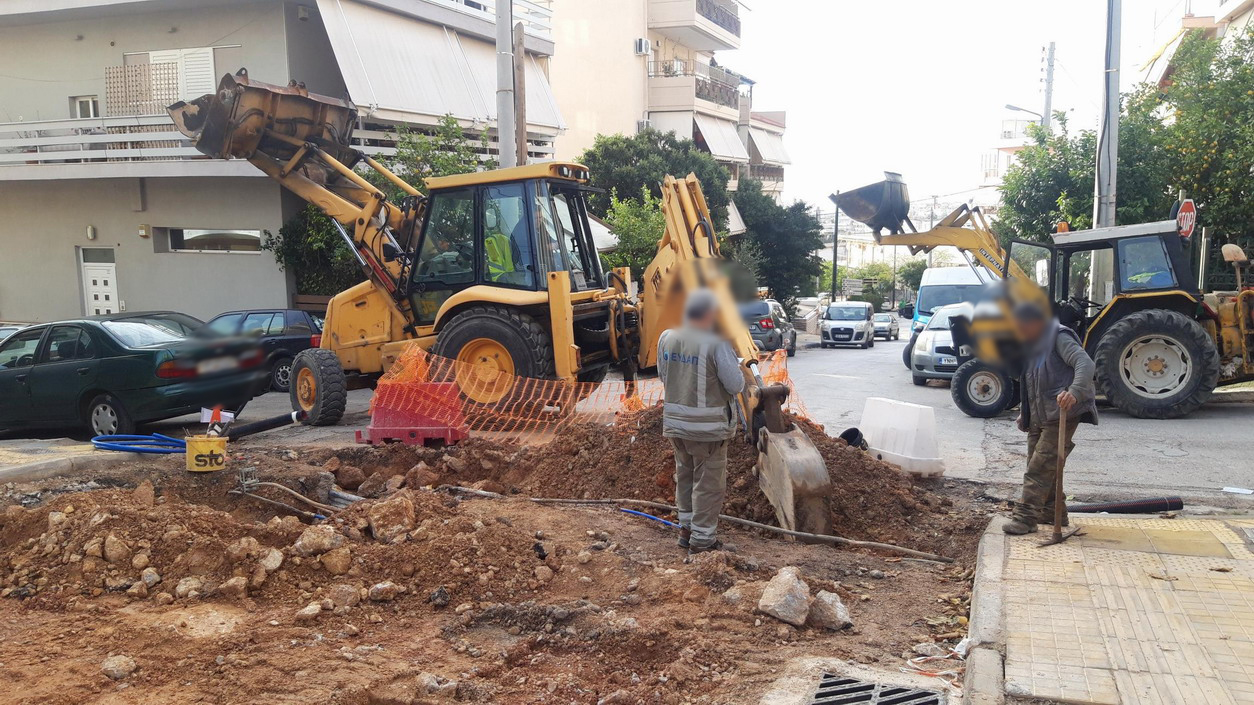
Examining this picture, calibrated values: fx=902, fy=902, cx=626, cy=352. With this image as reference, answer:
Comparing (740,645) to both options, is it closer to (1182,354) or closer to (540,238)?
(540,238)

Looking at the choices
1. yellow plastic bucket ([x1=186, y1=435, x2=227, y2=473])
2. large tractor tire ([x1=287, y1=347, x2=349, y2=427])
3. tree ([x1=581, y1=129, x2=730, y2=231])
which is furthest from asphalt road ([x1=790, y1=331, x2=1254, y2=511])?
tree ([x1=581, y1=129, x2=730, y2=231])

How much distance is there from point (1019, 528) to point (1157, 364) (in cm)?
640

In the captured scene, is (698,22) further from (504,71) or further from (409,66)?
(504,71)

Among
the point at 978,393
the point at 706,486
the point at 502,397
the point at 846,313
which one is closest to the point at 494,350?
the point at 502,397

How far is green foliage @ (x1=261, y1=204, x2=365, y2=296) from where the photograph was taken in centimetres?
1709

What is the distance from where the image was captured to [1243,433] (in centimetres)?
1009

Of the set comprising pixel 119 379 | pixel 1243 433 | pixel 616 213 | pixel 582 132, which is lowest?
pixel 1243 433

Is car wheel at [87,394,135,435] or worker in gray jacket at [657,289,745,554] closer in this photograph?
worker in gray jacket at [657,289,745,554]

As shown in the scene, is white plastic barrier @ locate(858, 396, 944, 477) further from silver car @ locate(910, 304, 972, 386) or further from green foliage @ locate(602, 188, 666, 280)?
green foliage @ locate(602, 188, 666, 280)

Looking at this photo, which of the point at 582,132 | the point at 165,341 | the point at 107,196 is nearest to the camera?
the point at 165,341

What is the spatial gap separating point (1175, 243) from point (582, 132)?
2310cm

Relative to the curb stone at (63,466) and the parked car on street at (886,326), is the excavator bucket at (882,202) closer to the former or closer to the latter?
the curb stone at (63,466)

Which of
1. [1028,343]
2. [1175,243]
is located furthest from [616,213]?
[1028,343]

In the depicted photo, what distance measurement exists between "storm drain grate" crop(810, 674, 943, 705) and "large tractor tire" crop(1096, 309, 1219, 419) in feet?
27.2
